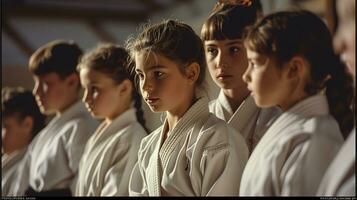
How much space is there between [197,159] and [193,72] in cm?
15

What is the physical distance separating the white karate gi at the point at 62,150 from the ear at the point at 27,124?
0.12 m

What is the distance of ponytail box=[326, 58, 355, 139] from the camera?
797 millimetres

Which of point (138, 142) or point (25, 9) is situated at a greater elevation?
point (25, 9)

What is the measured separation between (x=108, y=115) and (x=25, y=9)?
58cm

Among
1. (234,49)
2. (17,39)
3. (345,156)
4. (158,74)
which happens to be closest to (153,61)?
(158,74)

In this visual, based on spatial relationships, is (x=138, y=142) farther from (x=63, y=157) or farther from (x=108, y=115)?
(x=63, y=157)

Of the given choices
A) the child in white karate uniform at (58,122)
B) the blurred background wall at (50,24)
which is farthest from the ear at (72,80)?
the blurred background wall at (50,24)

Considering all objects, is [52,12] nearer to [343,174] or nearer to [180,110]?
[180,110]

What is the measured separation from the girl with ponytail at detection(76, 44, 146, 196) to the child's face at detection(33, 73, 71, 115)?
0.64 feet

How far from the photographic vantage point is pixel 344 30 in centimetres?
79

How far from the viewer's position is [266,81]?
2.61ft

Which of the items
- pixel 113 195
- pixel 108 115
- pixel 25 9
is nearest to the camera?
pixel 113 195

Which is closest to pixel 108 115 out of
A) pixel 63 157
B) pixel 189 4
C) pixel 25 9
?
pixel 63 157

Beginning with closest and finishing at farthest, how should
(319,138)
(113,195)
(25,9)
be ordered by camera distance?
1. (319,138)
2. (113,195)
3. (25,9)
